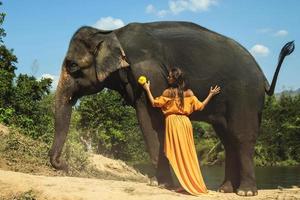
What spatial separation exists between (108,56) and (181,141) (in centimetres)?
185

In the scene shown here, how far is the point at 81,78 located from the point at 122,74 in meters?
0.78

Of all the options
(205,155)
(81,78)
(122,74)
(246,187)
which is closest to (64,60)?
(81,78)

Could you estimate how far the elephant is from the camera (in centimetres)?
823

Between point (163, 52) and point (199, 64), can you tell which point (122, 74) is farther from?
point (199, 64)

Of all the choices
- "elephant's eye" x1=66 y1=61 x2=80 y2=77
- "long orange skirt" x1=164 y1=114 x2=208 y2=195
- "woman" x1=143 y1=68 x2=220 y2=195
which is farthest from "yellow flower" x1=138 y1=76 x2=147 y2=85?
"elephant's eye" x1=66 y1=61 x2=80 y2=77

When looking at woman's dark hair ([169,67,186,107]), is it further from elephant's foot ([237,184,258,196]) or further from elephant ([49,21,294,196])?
elephant's foot ([237,184,258,196])

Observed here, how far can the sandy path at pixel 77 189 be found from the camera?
691cm

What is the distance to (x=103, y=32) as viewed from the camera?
8.80 metres

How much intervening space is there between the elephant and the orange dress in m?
0.24

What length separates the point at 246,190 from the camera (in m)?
8.46

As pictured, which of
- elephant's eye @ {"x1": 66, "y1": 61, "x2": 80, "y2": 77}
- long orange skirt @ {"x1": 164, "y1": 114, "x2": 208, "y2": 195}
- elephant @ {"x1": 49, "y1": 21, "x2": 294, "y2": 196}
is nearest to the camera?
long orange skirt @ {"x1": 164, "y1": 114, "x2": 208, "y2": 195}

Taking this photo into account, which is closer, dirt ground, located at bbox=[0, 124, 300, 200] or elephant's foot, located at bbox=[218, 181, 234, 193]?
dirt ground, located at bbox=[0, 124, 300, 200]

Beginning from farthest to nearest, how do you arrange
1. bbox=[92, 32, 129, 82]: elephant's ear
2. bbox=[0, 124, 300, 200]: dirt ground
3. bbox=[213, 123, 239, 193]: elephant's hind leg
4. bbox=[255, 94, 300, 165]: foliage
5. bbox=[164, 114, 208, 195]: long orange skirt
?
bbox=[255, 94, 300, 165]: foliage
bbox=[213, 123, 239, 193]: elephant's hind leg
bbox=[92, 32, 129, 82]: elephant's ear
bbox=[164, 114, 208, 195]: long orange skirt
bbox=[0, 124, 300, 200]: dirt ground

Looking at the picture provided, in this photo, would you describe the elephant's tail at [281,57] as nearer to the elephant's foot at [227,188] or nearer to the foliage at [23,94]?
the elephant's foot at [227,188]
